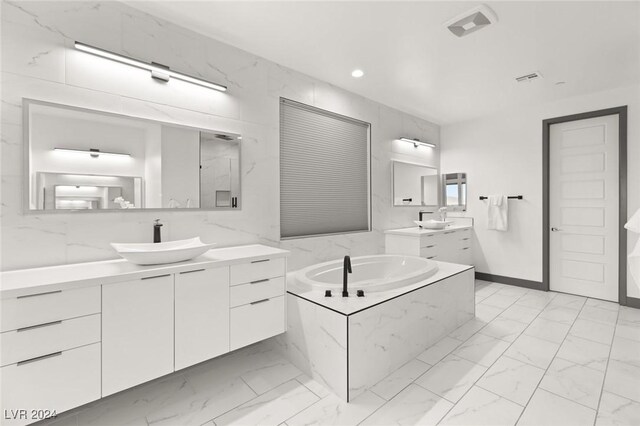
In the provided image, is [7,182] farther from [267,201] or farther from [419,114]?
[419,114]

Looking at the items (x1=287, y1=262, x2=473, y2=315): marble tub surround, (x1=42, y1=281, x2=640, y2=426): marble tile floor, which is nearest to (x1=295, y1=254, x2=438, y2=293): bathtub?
(x1=287, y1=262, x2=473, y2=315): marble tub surround

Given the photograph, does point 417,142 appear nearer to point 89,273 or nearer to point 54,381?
point 89,273

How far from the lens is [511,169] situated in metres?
4.15

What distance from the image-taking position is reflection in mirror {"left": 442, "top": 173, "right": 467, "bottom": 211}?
4.66m

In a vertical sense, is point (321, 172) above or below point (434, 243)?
above

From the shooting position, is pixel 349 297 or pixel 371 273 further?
pixel 371 273

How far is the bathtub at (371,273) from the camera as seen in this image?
2270mm

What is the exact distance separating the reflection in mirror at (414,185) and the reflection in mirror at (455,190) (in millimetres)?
155

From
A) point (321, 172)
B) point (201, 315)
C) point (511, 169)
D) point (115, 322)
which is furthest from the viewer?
point (511, 169)

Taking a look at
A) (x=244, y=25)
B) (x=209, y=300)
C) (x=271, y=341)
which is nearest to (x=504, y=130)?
(x=244, y=25)

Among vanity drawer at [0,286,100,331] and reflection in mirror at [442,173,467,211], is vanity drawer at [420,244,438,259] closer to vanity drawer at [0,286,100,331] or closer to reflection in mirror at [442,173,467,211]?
reflection in mirror at [442,173,467,211]

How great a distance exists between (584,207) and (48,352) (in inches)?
204

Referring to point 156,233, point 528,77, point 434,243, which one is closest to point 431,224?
point 434,243

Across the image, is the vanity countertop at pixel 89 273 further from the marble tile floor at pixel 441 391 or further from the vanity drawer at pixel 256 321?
the marble tile floor at pixel 441 391
